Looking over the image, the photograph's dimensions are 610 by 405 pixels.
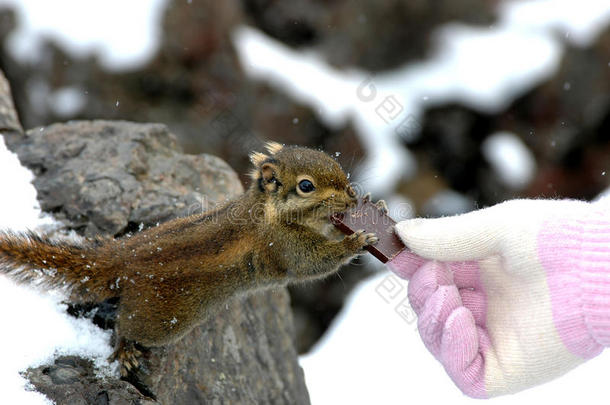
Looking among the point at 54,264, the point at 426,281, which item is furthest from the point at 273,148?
the point at 54,264

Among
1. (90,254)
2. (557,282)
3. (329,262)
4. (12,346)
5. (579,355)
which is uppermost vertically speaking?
(557,282)

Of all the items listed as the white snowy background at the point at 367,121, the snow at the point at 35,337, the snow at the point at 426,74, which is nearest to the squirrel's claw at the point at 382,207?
the white snowy background at the point at 367,121

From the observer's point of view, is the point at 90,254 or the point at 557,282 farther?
the point at 90,254

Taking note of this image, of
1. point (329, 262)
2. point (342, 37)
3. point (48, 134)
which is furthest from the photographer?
point (342, 37)

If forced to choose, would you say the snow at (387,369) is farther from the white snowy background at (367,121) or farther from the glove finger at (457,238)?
the glove finger at (457,238)

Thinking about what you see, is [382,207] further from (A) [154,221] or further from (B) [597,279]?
(A) [154,221]

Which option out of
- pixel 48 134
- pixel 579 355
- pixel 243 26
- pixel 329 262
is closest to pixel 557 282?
pixel 579 355

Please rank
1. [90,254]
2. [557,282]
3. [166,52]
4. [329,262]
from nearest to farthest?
[557,282] < [90,254] < [329,262] < [166,52]

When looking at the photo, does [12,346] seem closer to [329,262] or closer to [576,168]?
[329,262]
